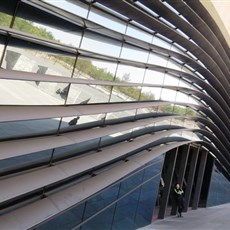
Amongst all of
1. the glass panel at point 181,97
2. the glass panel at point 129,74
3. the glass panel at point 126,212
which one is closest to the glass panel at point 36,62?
the glass panel at point 129,74

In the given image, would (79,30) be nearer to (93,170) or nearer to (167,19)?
(93,170)

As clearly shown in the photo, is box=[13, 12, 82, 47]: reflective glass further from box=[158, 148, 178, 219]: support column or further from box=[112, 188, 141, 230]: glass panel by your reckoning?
box=[158, 148, 178, 219]: support column

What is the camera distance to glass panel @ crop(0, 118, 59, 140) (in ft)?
22.5

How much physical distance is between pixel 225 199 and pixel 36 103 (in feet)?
105

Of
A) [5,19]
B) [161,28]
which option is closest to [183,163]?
[161,28]

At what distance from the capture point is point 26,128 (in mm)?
7504

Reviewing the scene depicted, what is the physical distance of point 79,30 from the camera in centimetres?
887

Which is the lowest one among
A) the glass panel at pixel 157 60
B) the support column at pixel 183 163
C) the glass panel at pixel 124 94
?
the support column at pixel 183 163

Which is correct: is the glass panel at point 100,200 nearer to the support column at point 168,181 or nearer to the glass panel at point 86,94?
the glass panel at point 86,94

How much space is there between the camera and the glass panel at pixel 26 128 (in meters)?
6.86

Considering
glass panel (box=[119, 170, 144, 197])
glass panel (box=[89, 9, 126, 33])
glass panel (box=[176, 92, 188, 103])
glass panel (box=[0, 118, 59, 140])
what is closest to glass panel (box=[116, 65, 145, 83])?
glass panel (box=[89, 9, 126, 33])

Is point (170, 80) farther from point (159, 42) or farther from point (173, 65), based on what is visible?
Result: point (159, 42)

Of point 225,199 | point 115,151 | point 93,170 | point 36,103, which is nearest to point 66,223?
point 93,170

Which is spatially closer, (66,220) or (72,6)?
(72,6)
